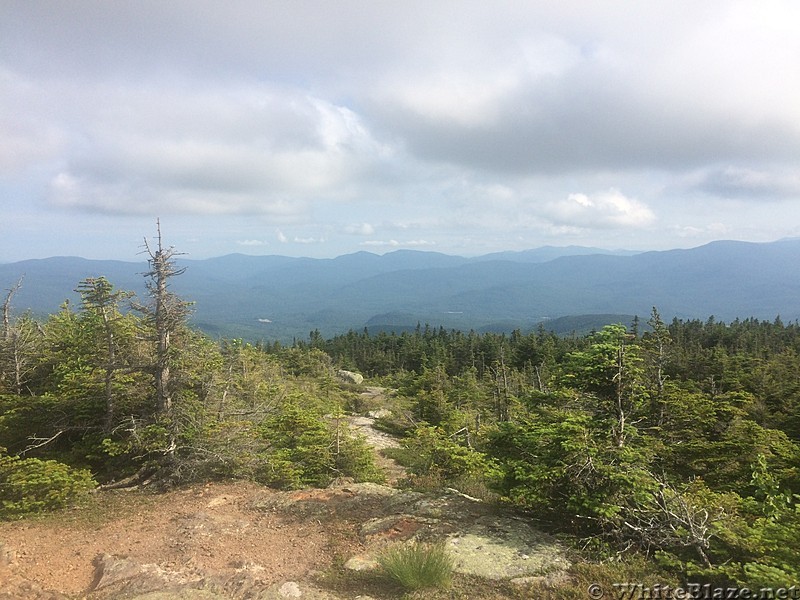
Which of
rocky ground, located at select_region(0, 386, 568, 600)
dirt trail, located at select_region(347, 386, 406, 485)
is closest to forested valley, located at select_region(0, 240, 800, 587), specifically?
rocky ground, located at select_region(0, 386, 568, 600)

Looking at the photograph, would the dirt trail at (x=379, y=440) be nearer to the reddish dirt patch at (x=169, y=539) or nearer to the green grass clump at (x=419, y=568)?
the reddish dirt patch at (x=169, y=539)

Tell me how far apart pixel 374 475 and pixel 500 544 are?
653 cm

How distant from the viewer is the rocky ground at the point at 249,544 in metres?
6.57

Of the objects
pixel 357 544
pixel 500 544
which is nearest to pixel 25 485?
pixel 357 544

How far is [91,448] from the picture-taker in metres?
12.0

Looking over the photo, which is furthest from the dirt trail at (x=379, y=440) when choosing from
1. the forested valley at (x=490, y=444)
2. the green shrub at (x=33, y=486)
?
the green shrub at (x=33, y=486)

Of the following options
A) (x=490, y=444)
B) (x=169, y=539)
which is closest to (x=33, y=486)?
(x=169, y=539)

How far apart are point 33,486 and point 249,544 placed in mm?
5295

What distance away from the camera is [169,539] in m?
8.30

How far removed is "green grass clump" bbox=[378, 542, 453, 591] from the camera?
6.19 m

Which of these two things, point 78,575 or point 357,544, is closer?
point 78,575

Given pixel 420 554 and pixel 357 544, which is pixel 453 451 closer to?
pixel 357 544

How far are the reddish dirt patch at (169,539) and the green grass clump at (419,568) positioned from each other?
1.64 meters

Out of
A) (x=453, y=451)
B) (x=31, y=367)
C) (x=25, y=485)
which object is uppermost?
(x=31, y=367)
